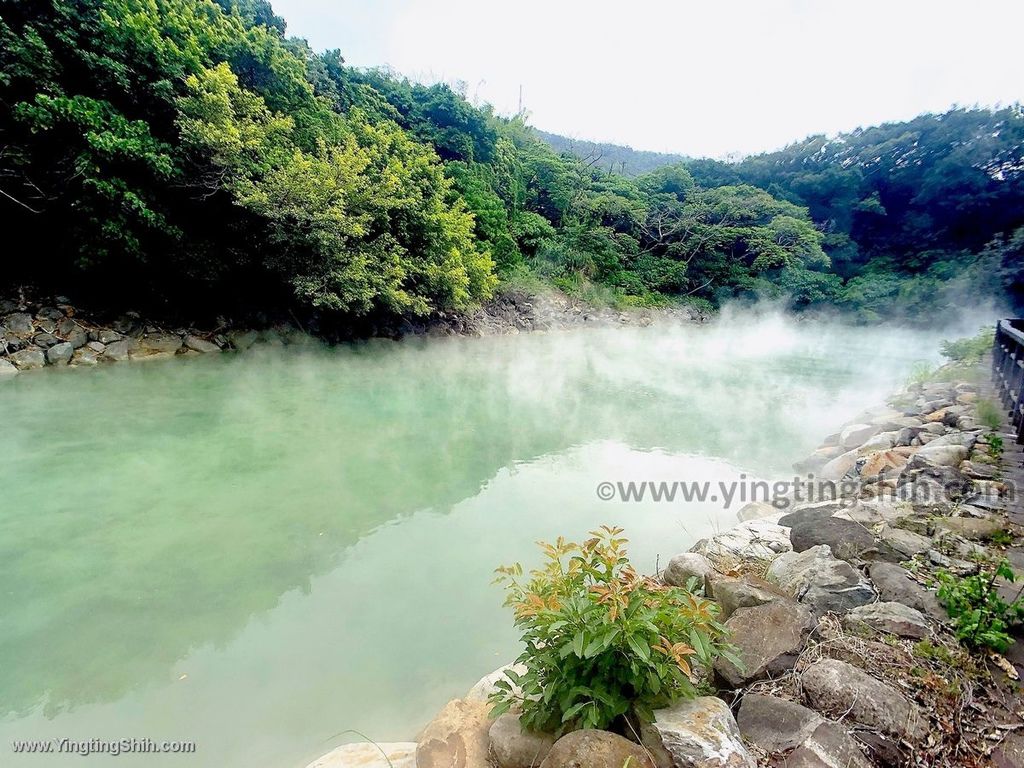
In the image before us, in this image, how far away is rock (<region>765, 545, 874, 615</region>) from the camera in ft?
6.11

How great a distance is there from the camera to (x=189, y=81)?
782 centimetres

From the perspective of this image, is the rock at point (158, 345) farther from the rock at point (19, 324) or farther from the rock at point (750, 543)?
the rock at point (750, 543)

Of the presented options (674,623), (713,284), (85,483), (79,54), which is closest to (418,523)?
(674,623)

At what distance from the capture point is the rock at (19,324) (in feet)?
25.0

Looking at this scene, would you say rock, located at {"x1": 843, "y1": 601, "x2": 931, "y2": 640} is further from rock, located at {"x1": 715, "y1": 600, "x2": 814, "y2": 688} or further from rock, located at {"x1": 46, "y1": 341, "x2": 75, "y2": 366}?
rock, located at {"x1": 46, "y1": 341, "x2": 75, "y2": 366}

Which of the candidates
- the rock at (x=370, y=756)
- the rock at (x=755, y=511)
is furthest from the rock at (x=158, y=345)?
the rock at (x=755, y=511)

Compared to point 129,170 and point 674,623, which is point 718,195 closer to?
point 129,170

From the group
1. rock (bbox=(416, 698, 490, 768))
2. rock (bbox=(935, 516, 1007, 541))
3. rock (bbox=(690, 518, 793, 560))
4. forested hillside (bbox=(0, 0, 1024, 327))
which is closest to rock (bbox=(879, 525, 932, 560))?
rock (bbox=(935, 516, 1007, 541))

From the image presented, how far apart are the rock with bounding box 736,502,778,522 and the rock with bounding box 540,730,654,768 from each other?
8.70 feet

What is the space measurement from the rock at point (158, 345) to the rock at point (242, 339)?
911 mm

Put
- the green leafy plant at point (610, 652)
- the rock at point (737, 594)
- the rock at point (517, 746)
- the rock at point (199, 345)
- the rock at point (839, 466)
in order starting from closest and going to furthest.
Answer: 1. the green leafy plant at point (610, 652)
2. the rock at point (517, 746)
3. the rock at point (737, 594)
4. the rock at point (839, 466)
5. the rock at point (199, 345)

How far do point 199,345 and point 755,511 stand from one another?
9919mm

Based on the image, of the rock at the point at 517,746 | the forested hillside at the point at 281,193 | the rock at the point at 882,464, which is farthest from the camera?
the forested hillside at the point at 281,193

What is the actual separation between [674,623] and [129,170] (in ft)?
32.9
